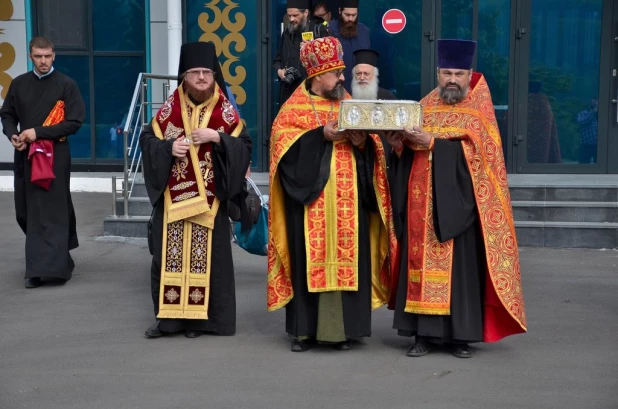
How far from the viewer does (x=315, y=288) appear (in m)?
6.92

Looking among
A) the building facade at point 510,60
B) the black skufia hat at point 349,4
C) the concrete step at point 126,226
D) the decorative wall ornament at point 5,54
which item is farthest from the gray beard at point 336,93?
the decorative wall ornament at point 5,54

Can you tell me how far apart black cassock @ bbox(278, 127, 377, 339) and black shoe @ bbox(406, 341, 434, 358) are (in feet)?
0.95

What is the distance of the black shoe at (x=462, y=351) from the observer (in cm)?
691

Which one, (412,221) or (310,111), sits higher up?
(310,111)

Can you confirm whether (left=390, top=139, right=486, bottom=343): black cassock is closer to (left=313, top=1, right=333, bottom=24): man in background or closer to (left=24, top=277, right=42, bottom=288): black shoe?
(left=24, top=277, right=42, bottom=288): black shoe

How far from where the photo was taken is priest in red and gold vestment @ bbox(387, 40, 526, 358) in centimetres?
678

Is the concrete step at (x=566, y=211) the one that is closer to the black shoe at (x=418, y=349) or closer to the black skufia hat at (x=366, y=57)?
the black shoe at (x=418, y=349)

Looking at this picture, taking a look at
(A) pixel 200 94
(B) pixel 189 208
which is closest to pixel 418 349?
(B) pixel 189 208

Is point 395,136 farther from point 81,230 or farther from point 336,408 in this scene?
point 81,230

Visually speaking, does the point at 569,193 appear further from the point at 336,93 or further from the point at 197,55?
the point at 197,55

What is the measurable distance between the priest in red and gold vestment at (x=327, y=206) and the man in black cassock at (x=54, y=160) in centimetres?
266

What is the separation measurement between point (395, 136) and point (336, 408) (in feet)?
5.73

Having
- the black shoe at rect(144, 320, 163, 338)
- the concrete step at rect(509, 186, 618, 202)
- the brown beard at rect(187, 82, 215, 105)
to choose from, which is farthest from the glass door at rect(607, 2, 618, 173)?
the black shoe at rect(144, 320, 163, 338)

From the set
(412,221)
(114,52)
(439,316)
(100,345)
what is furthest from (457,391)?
(114,52)
